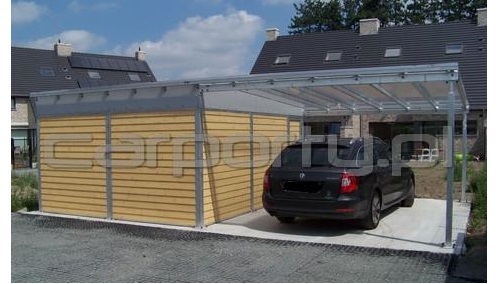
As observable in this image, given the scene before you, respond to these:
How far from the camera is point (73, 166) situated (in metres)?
10.5

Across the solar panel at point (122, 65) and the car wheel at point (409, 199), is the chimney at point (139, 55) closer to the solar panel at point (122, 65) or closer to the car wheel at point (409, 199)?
the solar panel at point (122, 65)

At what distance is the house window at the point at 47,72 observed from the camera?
1347 inches

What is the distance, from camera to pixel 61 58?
3681 centimetres

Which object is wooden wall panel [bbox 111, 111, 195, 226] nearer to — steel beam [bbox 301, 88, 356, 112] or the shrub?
steel beam [bbox 301, 88, 356, 112]

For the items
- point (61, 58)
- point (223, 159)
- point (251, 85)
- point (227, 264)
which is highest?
point (61, 58)

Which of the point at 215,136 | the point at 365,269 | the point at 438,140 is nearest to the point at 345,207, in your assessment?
the point at 365,269

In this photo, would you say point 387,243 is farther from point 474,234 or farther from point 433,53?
point 433,53

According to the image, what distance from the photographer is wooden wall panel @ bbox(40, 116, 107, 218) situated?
10133 mm

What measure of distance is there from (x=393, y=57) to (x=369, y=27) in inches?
133

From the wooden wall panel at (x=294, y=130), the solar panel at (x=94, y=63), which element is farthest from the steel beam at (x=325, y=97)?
the solar panel at (x=94, y=63)

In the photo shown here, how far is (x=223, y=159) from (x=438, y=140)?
17.7 m

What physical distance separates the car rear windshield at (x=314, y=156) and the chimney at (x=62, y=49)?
32652 millimetres

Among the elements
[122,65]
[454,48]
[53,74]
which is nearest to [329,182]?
[454,48]

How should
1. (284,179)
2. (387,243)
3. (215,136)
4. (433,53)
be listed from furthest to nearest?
1. (433,53)
2. (215,136)
3. (284,179)
4. (387,243)
